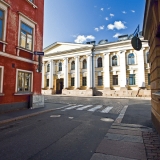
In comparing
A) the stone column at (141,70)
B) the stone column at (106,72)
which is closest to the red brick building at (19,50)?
the stone column at (106,72)

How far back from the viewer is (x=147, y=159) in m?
2.96

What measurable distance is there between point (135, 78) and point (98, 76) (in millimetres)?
7824

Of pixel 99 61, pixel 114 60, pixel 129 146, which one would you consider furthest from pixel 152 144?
pixel 99 61

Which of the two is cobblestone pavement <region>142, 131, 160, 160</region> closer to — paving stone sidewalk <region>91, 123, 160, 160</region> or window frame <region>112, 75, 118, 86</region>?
paving stone sidewalk <region>91, 123, 160, 160</region>

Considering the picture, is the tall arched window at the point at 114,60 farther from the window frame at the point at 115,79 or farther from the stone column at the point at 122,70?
the window frame at the point at 115,79

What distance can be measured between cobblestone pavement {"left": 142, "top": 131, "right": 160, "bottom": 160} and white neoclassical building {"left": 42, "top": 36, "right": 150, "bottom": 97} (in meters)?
21.8

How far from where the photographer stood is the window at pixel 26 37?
9.59 metres

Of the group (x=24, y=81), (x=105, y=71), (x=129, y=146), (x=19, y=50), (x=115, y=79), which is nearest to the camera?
(x=129, y=146)

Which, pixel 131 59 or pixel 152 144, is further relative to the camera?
pixel 131 59

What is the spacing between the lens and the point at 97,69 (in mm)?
29234

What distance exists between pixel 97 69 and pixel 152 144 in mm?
25919

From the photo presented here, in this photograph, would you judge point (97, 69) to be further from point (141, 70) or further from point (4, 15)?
point (4, 15)

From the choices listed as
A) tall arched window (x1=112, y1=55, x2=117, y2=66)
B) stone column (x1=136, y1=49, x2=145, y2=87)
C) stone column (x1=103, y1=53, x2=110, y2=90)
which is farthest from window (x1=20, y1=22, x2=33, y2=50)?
stone column (x1=136, y1=49, x2=145, y2=87)

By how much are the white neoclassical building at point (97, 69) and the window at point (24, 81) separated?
752 inches
